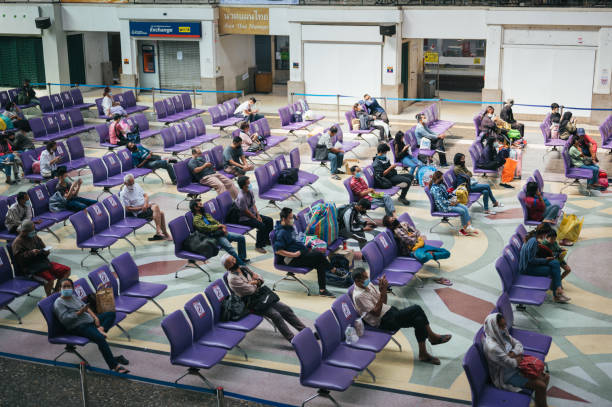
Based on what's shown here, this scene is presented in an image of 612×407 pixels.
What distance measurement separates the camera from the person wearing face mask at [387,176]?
51.6 ft

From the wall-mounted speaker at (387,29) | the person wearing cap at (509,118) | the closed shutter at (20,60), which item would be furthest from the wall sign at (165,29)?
the person wearing cap at (509,118)

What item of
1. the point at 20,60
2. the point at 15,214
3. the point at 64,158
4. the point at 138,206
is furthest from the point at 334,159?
the point at 20,60

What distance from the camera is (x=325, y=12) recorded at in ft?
85.6

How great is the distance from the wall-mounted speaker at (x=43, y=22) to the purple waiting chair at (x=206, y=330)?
76.7ft

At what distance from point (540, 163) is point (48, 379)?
44.6ft

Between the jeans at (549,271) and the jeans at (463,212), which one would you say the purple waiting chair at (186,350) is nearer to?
the jeans at (549,271)

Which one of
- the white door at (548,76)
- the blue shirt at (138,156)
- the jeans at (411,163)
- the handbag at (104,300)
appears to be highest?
the white door at (548,76)

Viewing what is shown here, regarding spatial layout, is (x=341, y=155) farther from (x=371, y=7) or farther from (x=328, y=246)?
(x=371, y=7)

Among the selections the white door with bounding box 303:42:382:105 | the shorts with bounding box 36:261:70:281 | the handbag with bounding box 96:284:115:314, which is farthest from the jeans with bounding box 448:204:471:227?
the white door with bounding box 303:42:382:105

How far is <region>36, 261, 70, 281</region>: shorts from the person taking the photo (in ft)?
37.5

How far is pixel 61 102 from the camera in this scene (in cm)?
2447

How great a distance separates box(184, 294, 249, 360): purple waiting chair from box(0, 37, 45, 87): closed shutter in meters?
25.3

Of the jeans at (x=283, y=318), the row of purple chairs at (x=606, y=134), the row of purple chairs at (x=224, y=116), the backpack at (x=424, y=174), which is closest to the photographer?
the jeans at (x=283, y=318)

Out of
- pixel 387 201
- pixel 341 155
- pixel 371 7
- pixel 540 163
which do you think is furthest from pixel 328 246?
pixel 371 7
